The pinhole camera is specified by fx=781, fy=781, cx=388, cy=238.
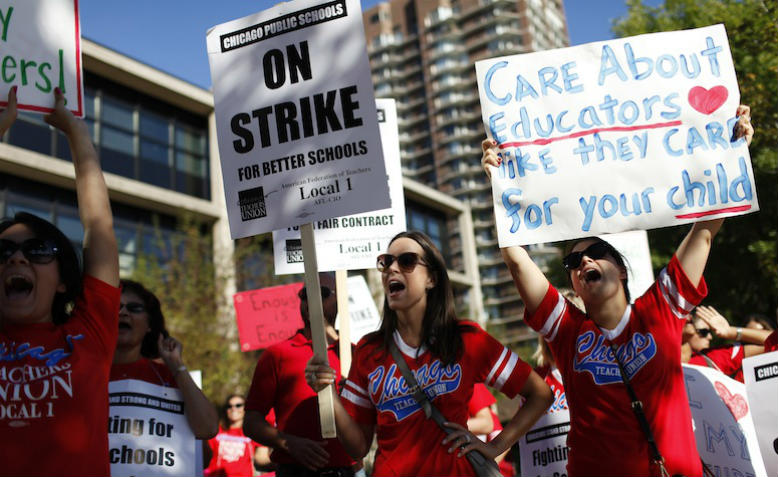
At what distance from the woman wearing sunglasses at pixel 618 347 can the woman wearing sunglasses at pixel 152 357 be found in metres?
1.64

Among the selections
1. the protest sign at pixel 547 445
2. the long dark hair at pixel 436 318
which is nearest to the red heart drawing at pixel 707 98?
the long dark hair at pixel 436 318

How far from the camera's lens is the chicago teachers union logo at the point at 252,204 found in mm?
3555

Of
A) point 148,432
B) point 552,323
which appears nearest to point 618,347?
point 552,323

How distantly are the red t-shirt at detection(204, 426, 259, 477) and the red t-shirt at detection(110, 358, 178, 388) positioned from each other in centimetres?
349

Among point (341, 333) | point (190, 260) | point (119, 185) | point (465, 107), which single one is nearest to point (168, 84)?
point (119, 185)

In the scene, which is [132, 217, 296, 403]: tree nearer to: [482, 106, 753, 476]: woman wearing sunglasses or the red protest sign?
the red protest sign

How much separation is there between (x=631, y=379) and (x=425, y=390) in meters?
0.82

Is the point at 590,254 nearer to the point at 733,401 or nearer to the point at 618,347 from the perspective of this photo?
the point at 618,347

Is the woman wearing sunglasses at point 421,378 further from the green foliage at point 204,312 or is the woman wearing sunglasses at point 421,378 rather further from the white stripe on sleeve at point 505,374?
the green foliage at point 204,312

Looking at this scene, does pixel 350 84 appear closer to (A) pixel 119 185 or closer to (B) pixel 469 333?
(B) pixel 469 333

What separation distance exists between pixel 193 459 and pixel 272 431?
1.78 feet

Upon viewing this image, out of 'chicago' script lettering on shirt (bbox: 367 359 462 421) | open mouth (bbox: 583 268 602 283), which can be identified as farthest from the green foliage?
open mouth (bbox: 583 268 602 283)

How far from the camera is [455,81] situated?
87.2 meters

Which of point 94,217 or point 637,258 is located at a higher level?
point 94,217
